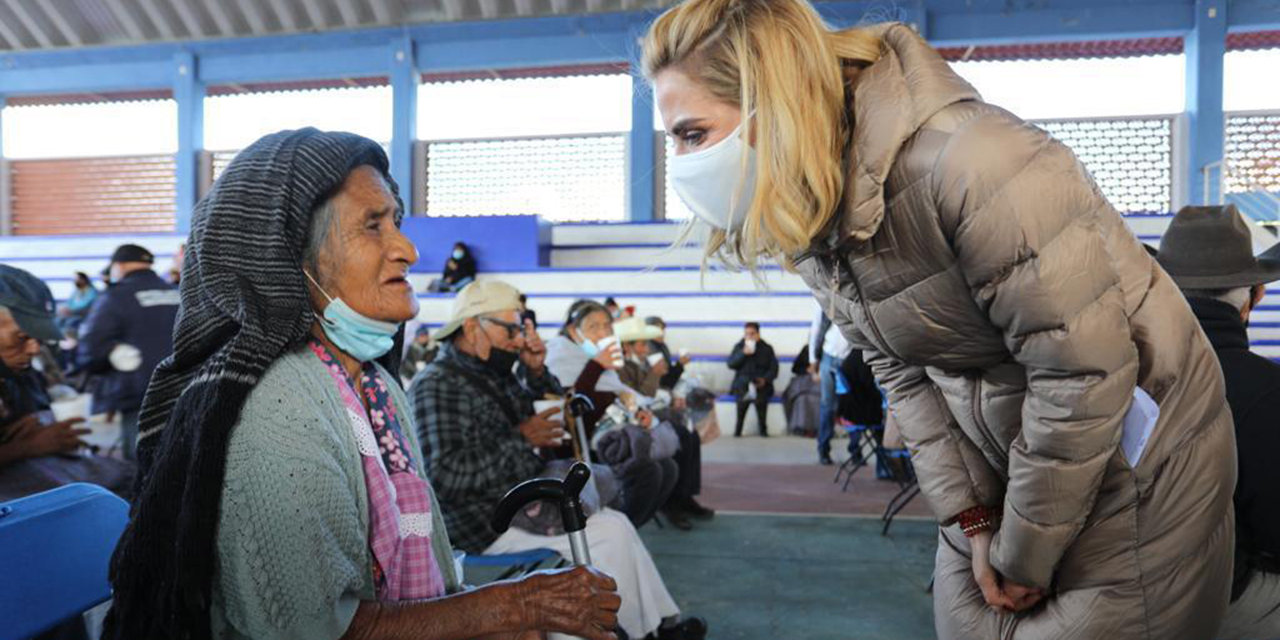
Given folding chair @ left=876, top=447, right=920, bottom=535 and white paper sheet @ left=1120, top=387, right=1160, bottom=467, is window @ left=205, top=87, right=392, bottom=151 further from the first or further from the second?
white paper sheet @ left=1120, top=387, right=1160, bottom=467

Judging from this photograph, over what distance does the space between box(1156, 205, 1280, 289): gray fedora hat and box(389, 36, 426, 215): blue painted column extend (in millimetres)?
14936

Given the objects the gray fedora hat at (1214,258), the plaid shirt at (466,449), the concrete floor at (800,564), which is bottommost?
the concrete floor at (800,564)

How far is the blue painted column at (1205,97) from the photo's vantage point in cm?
1423

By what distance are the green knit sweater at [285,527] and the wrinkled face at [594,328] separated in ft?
13.8

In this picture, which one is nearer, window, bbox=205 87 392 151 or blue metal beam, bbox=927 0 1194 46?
blue metal beam, bbox=927 0 1194 46

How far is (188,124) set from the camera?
1717 centimetres

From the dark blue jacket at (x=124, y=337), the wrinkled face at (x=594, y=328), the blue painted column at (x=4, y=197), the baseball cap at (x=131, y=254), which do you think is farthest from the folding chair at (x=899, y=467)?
the blue painted column at (x=4, y=197)

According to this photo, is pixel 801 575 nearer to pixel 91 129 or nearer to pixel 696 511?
pixel 696 511

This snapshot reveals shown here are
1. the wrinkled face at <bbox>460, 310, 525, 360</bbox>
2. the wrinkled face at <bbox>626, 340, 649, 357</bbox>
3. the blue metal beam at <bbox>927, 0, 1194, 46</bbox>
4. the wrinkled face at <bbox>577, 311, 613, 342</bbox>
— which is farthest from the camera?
the blue metal beam at <bbox>927, 0, 1194, 46</bbox>

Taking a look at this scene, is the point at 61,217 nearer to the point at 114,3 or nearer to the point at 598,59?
the point at 114,3

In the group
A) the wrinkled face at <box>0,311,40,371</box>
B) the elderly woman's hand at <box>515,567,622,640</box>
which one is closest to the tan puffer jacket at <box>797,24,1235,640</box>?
the elderly woman's hand at <box>515,567,622,640</box>

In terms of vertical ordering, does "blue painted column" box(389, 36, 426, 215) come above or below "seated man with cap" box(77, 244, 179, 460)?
above

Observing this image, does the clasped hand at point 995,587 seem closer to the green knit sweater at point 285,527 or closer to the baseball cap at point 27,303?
the green knit sweater at point 285,527

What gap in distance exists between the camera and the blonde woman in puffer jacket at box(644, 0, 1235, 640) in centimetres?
129
